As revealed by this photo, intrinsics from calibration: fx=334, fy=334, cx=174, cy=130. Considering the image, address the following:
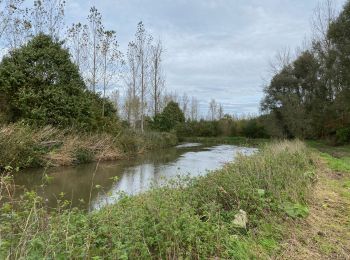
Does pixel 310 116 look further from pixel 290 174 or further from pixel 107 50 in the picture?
pixel 290 174

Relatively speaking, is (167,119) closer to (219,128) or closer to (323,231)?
(219,128)

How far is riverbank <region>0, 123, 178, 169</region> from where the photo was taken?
12227 mm

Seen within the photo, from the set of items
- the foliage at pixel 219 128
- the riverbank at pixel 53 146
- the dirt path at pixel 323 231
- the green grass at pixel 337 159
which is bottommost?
the dirt path at pixel 323 231

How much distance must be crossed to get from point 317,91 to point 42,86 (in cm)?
2415

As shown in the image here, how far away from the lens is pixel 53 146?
15.3m

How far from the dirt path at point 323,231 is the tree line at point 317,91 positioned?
59.9 feet

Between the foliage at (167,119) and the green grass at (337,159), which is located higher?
the foliage at (167,119)

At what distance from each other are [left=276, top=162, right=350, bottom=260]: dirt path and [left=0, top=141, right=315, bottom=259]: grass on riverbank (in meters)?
0.17

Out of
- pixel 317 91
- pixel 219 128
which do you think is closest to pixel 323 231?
pixel 317 91

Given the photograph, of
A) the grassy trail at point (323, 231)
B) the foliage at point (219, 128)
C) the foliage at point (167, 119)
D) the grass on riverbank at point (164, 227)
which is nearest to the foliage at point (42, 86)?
the grass on riverbank at point (164, 227)

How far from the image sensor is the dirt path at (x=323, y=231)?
12.5 ft

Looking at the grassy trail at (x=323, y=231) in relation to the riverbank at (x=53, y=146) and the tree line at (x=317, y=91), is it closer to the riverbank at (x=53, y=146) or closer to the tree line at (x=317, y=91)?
the riverbank at (x=53, y=146)

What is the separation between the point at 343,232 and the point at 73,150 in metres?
13.5

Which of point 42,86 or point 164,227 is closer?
point 164,227
